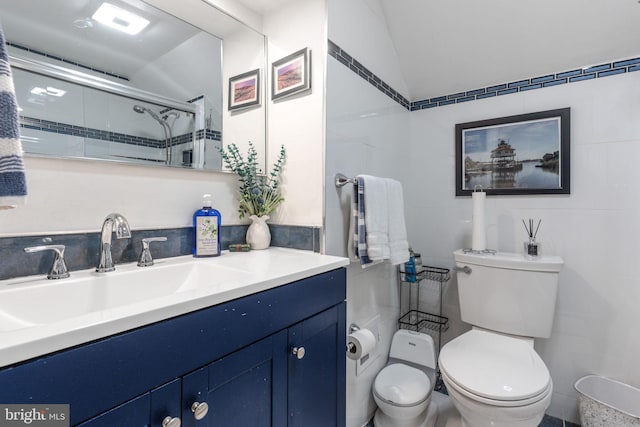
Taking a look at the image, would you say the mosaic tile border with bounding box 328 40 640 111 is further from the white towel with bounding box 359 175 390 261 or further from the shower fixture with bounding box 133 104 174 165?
the shower fixture with bounding box 133 104 174 165

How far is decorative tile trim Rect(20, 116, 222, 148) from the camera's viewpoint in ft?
2.68

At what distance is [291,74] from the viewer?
1.30 metres

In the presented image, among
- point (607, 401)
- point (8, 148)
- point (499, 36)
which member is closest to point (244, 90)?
point (8, 148)

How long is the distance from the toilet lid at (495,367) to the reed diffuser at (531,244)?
1.45 feet

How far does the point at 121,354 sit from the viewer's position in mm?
495

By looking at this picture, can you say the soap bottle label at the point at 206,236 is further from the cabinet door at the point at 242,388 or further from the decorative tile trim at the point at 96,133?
the cabinet door at the point at 242,388

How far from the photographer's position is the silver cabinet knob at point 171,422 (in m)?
0.55

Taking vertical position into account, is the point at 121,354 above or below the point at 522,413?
above

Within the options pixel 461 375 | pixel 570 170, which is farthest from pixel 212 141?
pixel 570 170

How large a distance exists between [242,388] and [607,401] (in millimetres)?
1763

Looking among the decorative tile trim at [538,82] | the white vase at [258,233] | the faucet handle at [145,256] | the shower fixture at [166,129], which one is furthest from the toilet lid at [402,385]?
the decorative tile trim at [538,82]

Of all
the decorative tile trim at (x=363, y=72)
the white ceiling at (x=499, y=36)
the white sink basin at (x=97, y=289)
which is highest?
the white ceiling at (x=499, y=36)

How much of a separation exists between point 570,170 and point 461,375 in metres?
1.20

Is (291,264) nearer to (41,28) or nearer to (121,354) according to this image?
(121,354)
